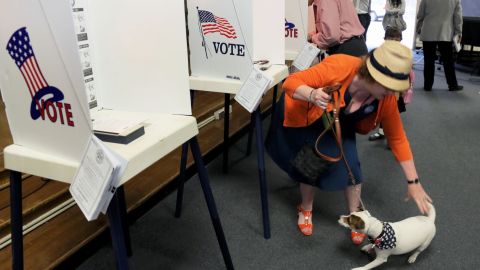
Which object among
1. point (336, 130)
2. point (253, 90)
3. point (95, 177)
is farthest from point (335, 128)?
point (95, 177)

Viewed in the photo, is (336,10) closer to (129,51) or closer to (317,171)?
(317,171)

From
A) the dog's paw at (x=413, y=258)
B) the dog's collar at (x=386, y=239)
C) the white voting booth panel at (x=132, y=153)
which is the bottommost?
the dog's paw at (x=413, y=258)

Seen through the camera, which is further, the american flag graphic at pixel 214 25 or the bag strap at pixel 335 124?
the american flag graphic at pixel 214 25

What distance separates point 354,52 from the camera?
2434mm

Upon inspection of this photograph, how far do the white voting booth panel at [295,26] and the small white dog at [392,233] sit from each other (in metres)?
1.15

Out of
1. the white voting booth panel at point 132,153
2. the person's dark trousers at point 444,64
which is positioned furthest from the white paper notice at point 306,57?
the person's dark trousers at point 444,64

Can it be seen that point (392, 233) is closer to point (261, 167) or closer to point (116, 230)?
point (261, 167)

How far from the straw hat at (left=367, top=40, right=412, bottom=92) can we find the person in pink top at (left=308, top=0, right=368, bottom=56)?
3.64 ft

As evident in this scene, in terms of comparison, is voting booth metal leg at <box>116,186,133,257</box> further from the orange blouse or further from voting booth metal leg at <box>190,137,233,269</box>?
the orange blouse

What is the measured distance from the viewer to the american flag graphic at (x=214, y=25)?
1.60 m

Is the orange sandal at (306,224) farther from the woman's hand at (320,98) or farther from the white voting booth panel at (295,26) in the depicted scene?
the white voting booth panel at (295,26)

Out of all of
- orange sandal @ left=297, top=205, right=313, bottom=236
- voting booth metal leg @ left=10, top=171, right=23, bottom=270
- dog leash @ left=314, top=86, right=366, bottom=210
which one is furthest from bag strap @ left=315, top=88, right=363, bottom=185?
voting booth metal leg @ left=10, top=171, right=23, bottom=270

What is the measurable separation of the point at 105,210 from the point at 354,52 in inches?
77.5

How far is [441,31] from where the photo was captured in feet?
14.0
